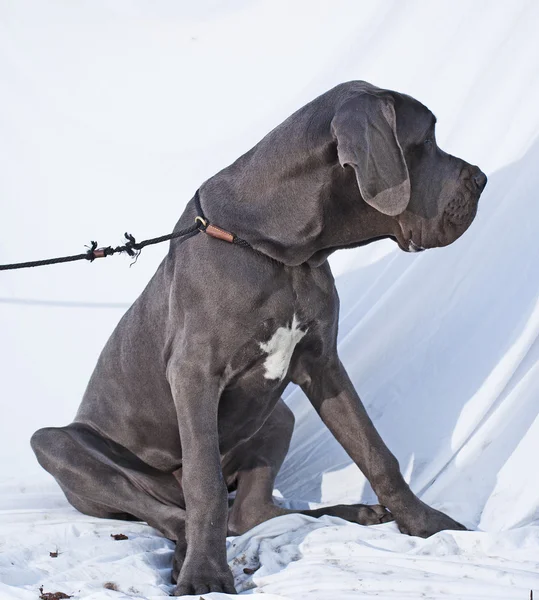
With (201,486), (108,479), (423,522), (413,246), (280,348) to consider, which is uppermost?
(413,246)

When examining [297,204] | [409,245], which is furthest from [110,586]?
[409,245]

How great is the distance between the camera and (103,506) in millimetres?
3779

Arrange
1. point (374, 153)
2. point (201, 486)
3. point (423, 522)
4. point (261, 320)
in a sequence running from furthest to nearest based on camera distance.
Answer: point (423, 522), point (261, 320), point (201, 486), point (374, 153)

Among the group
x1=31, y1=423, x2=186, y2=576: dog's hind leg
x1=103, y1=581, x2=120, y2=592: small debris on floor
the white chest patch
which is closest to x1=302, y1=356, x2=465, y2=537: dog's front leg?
the white chest patch

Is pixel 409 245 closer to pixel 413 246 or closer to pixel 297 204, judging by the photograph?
pixel 413 246

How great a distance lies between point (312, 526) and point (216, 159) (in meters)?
2.62

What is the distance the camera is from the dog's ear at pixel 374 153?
9.57ft

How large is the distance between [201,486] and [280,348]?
0.53m

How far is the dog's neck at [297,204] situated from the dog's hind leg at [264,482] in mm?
908

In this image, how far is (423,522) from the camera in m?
3.43

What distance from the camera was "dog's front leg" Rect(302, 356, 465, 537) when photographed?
3455 mm

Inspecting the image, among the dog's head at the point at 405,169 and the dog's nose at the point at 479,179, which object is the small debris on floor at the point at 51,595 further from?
the dog's nose at the point at 479,179

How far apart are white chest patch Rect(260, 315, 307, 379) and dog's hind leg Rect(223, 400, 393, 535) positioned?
0.54 m

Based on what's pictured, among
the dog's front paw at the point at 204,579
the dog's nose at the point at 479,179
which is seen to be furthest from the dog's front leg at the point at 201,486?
the dog's nose at the point at 479,179
